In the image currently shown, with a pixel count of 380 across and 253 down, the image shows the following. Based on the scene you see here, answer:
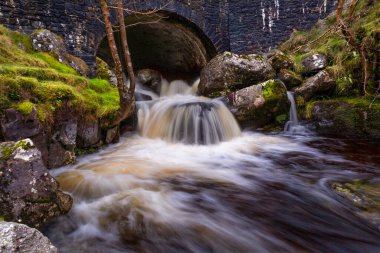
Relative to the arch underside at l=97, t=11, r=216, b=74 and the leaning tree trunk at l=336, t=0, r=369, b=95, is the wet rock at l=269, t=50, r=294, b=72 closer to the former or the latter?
the leaning tree trunk at l=336, t=0, r=369, b=95

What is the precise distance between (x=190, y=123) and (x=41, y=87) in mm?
3362

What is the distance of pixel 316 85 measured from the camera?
716 cm

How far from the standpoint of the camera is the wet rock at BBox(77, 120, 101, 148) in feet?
15.9

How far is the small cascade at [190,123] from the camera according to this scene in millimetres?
6480

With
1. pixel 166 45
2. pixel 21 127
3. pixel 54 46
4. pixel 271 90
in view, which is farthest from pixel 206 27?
pixel 21 127

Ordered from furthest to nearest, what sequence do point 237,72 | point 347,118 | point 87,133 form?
point 237,72 → point 347,118 → point 87,133

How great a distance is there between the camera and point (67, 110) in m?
4.43

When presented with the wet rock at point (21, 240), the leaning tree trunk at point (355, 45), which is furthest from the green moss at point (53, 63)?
the leaning tree trunk at point (355, 45)

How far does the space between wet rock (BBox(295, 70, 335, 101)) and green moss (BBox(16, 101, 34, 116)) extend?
6.34 meters

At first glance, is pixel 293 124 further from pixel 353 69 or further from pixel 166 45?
pixel 166 45

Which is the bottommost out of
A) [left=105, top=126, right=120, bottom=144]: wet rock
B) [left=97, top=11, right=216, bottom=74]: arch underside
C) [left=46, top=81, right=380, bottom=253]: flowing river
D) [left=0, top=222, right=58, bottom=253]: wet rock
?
[left=46, top=81, right=380, bottom=253]: flowing river

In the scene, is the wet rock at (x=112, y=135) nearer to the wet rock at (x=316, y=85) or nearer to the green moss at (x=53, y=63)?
the green moss at (x=53, y=63)

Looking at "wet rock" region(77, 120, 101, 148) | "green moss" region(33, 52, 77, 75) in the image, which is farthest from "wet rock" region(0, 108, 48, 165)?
"green moss" region(33, 52, 77, 75)

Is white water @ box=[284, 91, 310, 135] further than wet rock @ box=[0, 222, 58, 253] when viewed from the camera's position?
Yes
